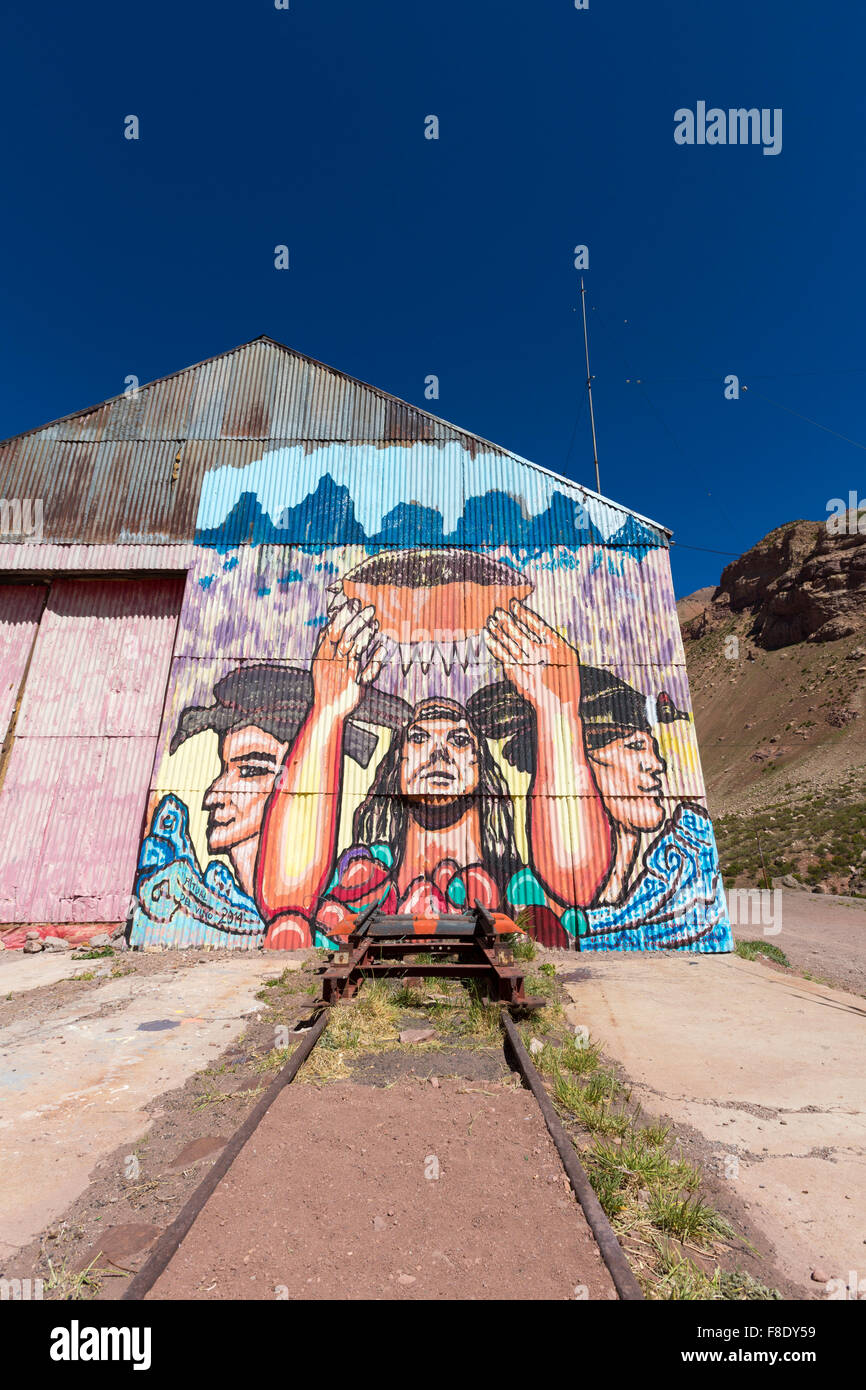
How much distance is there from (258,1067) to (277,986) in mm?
3219

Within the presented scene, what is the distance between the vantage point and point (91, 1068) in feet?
18.6

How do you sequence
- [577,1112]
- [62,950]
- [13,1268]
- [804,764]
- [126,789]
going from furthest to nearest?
Result: 1. [804,764]
2. [126,789]
3. [62,950]
4. [577,1112]
5. [13,1268]

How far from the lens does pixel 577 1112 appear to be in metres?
4.36

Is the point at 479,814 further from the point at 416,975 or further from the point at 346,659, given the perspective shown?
the point at 416,975

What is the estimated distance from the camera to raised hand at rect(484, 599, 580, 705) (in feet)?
40.9

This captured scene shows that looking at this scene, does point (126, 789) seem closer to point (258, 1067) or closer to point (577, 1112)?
point (258, 1067)

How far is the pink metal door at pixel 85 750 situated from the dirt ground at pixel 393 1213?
9384mm

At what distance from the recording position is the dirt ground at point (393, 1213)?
258cm

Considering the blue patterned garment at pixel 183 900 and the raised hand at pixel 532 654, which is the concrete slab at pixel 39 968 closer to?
the blue patterned garment at pixel 183 900

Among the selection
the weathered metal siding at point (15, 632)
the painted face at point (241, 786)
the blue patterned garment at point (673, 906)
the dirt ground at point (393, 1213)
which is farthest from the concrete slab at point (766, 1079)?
the weathered metal siding at point (15, 632)

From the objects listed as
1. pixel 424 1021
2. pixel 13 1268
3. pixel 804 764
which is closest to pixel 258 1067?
pixel 424 1021

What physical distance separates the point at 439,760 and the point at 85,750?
7513mm
